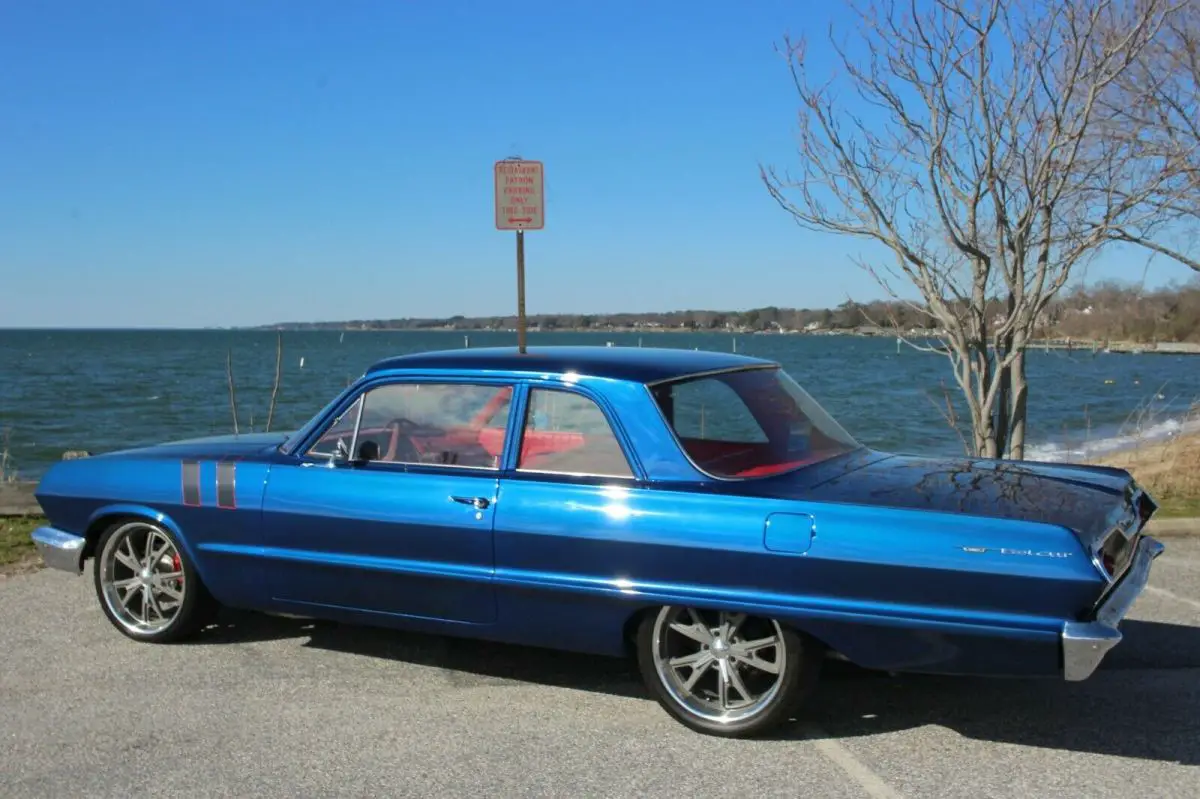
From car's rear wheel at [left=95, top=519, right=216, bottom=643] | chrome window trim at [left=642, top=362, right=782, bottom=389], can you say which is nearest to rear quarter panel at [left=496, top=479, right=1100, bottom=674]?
chrome window trim at [left=642, top=362, right=782, bottom=389]

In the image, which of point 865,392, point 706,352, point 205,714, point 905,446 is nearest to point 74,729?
point 205,714

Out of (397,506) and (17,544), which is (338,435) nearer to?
(397,506)

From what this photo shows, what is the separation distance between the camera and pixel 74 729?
425cm

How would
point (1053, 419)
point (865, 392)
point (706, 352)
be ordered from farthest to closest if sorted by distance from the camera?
point (865, 392) → point (1053, 419) → point (706, 352)

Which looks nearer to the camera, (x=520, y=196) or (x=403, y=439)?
(x=403, y=439)

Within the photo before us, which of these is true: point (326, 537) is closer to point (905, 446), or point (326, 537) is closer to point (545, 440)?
point (545, 440)

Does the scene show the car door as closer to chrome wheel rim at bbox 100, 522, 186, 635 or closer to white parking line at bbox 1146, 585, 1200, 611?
chrome wheel rim at bbox 100, 522, 186, 635

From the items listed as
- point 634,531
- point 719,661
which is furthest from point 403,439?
point 719,661

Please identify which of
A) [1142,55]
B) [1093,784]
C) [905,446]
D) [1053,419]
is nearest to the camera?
[1093,784]

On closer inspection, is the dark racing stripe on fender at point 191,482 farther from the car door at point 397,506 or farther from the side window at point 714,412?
the side window at point 714,412

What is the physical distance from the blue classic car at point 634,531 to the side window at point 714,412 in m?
0.02

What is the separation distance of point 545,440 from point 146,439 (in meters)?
21.5

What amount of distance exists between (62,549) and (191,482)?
910 millimetres

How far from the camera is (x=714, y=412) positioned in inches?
200
